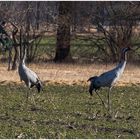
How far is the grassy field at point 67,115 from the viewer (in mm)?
8742

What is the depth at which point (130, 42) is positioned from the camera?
31047mm

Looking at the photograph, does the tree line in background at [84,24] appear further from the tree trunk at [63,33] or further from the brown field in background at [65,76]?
the brown field in background at [65,76]

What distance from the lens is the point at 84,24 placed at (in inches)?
1208

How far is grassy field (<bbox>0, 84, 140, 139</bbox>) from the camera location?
28.7ft

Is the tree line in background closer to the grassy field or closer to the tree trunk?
the tree trunk

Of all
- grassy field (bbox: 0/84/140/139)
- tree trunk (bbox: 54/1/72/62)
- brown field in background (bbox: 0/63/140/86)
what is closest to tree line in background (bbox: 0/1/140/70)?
tree trunk (bbox: 54/1/72/62)

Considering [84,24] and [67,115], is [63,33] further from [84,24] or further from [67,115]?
[67,115]

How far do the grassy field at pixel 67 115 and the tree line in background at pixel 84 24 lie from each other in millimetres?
14097

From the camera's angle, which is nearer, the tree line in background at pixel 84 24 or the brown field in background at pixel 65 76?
the brown field in background at pixel 65 76

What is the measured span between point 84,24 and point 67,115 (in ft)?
66.4

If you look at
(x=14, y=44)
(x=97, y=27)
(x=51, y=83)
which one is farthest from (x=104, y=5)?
(x=51, y=83)

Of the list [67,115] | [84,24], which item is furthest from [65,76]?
[84,24]

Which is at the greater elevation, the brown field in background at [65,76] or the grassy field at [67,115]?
the grassy field at [67,115]

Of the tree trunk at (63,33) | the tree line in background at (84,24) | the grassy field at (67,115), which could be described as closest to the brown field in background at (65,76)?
the grassy field at (67,115)
